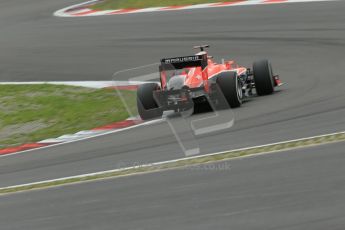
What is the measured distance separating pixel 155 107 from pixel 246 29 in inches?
301

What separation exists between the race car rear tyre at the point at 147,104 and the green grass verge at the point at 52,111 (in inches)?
26.9

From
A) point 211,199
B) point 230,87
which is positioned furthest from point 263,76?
point 211,199

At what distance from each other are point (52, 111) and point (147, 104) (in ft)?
8.88

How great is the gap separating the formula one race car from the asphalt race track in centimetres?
38

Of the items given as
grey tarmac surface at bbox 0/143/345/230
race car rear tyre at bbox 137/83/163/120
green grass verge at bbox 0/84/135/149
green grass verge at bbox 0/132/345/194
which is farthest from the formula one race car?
grey tarmac surface at bbox 0/143/345/230

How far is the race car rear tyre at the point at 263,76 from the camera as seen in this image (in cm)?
1420

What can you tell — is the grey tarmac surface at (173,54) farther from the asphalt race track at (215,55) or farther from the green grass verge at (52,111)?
the green grass verge at (52,111)

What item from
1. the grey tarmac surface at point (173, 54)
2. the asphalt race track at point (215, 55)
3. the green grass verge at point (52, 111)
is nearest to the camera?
the asphalt race track at point (215, 55)

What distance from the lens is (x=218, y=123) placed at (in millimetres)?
12430

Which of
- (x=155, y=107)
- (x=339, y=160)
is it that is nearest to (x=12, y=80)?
(x=155, y=107)

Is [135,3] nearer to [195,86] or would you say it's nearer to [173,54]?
[173,54]

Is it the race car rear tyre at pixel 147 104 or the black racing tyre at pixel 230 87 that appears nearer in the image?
→ the black racing tyre at pixel 230 87

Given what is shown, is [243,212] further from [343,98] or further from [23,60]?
[23,60]

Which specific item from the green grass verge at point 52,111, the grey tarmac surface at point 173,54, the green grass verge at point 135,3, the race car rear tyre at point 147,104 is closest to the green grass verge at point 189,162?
the grey tarmac surface at point 173,54
